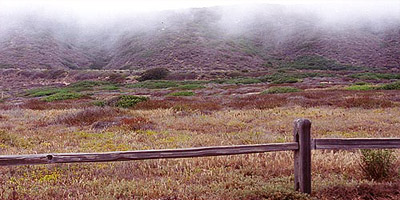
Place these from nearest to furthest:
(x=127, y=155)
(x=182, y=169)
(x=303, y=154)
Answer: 1. (x=127, y=155)
2. (x=303, y=154)
3. (x=182, y=169)

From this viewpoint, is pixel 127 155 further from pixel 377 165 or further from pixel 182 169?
pixel 377 165

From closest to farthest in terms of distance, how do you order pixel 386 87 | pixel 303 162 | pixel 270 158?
pixel 303 162, pixel 270 158, pixel 386 87

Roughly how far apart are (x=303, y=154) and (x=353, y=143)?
86cm

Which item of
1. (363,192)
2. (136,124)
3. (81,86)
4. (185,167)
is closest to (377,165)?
(363,192)

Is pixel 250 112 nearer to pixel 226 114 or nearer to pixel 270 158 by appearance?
pixel 226 114

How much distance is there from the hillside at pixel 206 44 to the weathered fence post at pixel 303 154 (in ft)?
210

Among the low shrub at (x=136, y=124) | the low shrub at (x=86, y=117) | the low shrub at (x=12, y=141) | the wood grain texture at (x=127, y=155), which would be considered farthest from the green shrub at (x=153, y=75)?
the wood grain texture at (x=127, y=155)

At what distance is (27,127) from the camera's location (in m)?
11.8

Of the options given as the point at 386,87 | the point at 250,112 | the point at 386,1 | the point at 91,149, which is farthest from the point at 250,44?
the point at 91,149

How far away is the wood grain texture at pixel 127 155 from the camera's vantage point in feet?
13.4

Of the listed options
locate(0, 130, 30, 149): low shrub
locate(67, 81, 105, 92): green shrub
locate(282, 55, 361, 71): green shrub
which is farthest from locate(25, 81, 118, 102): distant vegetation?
locate(282, 55, 361, 71): green shrub

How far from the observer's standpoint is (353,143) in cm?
470

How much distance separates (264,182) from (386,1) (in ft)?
432

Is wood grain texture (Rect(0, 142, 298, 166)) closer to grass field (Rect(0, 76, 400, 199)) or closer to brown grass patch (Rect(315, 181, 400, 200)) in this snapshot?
grass field (Rect(0, 76, 400, 199))
